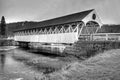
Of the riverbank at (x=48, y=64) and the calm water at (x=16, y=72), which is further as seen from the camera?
the riverbank at (x=48, y=64)

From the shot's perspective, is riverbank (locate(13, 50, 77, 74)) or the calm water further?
riverbank (locate(13, 50, 77, 74))

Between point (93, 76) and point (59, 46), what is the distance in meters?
16.3

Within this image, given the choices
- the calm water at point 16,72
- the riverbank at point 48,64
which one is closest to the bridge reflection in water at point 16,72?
the calm water at point 16,72

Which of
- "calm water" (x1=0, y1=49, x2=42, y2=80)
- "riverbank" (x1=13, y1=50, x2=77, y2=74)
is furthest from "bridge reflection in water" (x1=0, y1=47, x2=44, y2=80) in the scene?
"riverbank" (x1=13, y1=50, x2=77, y2=74)

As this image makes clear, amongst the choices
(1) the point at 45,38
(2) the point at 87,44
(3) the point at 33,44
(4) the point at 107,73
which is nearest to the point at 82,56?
(2) the point at 87,44

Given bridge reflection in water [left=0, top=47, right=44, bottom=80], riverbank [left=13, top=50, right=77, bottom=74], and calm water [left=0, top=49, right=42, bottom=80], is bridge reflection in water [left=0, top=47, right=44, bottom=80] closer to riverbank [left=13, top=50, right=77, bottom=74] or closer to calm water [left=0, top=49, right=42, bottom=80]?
calm water [left=0, top=49, right=42, bottom=80]

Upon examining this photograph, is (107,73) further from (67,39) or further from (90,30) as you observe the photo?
(90,30)

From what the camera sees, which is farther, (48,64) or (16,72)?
(48,64)

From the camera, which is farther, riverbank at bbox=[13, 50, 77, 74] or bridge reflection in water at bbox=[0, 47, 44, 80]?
riverbank at bbox=[13, 50, 77, 74]

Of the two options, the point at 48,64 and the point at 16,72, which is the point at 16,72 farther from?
the point at 48,64

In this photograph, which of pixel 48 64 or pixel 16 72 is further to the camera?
pixel 48 64

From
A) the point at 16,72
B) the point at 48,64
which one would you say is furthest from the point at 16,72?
the point at 48,64

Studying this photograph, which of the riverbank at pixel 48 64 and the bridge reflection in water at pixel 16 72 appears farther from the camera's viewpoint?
the riverbank at pixel 48 64

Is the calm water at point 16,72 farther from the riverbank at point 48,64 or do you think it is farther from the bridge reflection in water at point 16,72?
the riverbank at point 48,64
